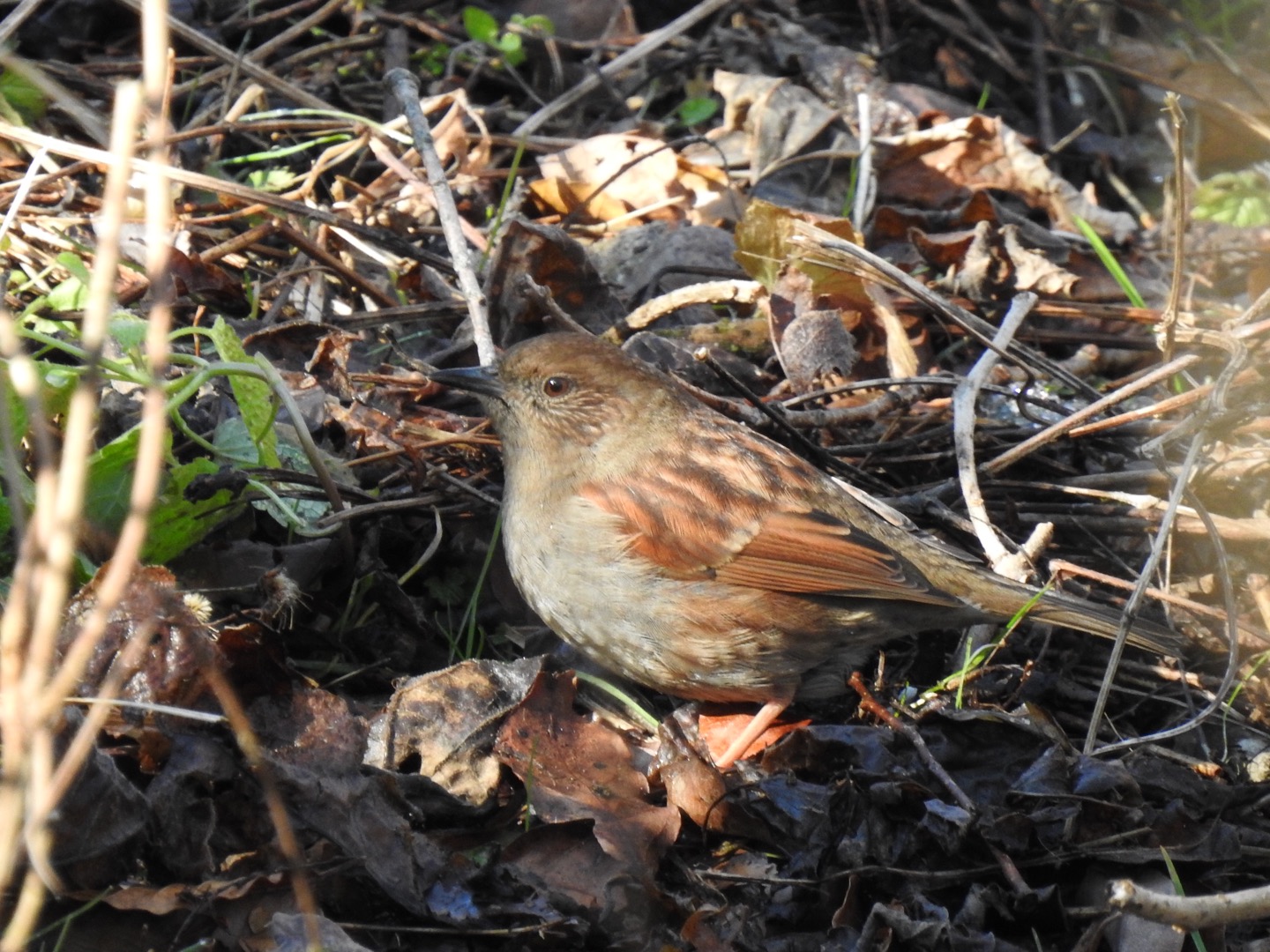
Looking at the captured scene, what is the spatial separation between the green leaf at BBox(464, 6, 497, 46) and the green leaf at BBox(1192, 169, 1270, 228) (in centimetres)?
386

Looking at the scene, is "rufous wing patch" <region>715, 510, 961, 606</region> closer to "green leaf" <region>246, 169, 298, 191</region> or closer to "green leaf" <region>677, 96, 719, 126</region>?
"green leaf" <region>246, 169, 298, 191</region>

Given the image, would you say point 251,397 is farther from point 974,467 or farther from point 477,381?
point 974,467

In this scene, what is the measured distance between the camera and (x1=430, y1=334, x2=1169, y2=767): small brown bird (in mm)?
4352

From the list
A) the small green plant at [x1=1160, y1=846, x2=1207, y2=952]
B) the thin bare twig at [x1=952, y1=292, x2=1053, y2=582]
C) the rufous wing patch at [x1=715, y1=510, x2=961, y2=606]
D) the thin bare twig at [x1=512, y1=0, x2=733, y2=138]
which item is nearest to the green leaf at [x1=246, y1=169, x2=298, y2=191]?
the thin bare twig at [x1=512, y1=0, x2=733, y2=138]

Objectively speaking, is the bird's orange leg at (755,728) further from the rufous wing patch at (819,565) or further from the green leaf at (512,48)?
the green leaf at (512,48)

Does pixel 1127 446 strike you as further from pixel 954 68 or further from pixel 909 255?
pixel 954 68

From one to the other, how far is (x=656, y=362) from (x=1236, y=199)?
374 centimetres

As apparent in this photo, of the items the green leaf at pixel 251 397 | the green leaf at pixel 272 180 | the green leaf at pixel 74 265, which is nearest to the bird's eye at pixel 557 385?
the green leaf at pixel 251 397

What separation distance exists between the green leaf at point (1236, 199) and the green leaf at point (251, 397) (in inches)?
206

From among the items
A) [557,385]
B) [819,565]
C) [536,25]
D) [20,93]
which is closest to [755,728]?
[819,565]

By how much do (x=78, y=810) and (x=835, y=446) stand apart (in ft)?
10.5

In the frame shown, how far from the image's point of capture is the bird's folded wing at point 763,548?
14.5 feet

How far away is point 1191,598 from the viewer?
5.01m

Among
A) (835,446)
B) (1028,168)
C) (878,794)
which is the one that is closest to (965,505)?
(835,446)
